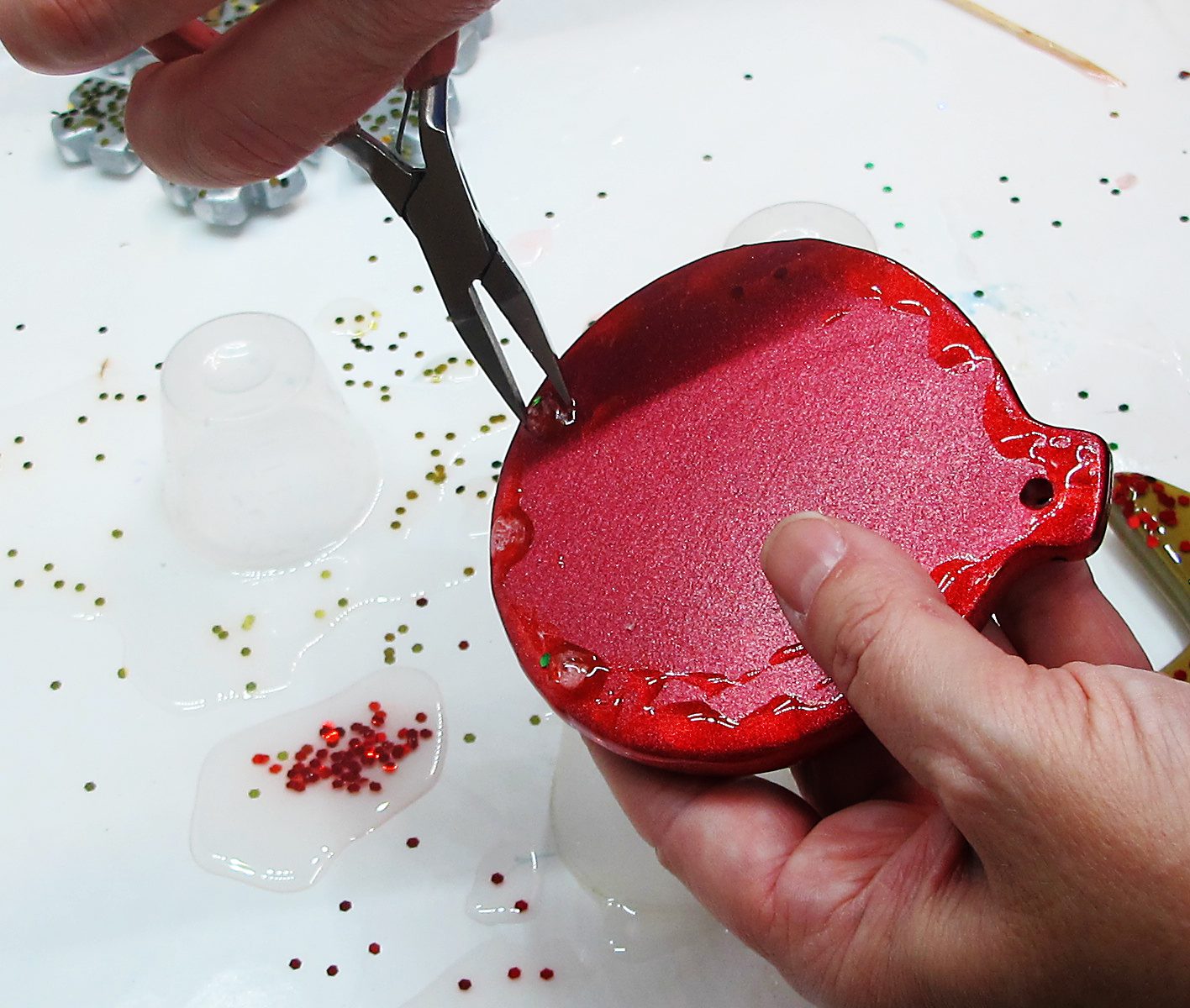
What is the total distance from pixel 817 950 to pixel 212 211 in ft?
3.79

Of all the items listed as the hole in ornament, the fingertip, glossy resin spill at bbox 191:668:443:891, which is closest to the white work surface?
glossy resin spill at bbox 191:668:443:891

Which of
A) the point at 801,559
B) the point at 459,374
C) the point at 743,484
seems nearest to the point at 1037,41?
the point at 459,374

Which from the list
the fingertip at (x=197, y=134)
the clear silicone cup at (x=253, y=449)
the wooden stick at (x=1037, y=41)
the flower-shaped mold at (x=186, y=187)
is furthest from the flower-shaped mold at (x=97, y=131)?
the wooden stick at (x=1037, y=41)

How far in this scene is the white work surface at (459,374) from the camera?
1020 millimetres

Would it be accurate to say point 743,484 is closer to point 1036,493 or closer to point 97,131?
point 1036,493

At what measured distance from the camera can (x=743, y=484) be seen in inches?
35.5

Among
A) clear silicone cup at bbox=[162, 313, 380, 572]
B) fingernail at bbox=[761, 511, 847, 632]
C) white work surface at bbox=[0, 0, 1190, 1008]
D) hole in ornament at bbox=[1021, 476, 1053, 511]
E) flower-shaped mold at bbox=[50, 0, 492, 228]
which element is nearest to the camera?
fingernail at bbox=[761, 511, 847, 632]

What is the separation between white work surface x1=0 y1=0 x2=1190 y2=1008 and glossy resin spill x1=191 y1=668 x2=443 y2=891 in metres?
0.02

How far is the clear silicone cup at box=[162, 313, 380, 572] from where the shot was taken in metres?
1.21

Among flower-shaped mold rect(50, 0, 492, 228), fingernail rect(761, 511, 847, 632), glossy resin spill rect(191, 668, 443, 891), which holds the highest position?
flower-shaped mold rect(50, 0, 492, 228)

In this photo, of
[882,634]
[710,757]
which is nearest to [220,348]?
→ [710,757]

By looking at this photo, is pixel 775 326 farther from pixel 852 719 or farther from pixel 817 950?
pixel 817 950

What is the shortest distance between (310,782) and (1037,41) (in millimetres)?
1349

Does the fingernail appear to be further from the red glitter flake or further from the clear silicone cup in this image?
the clear silicone cup
